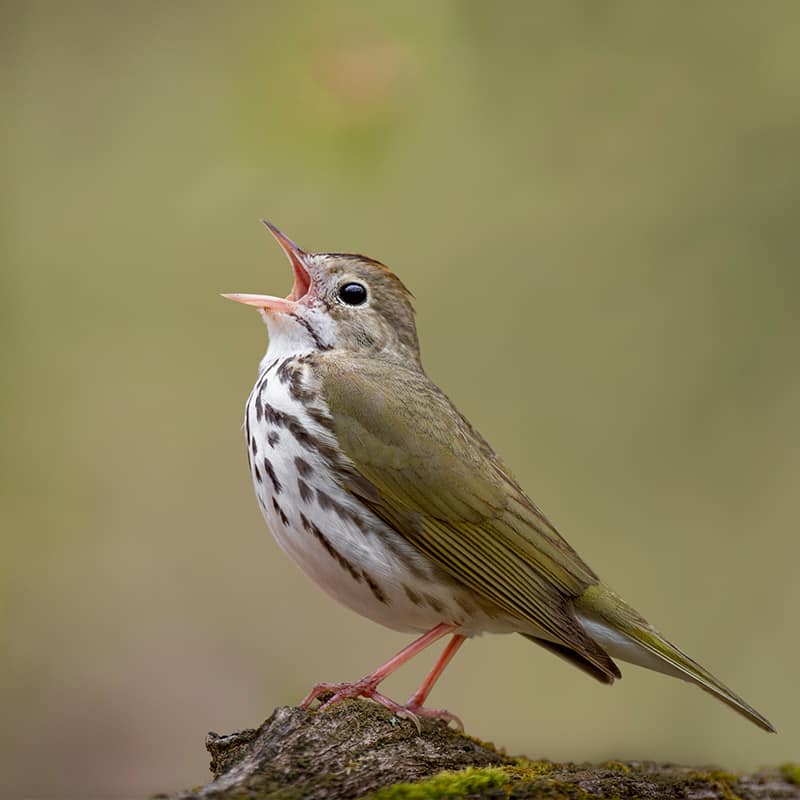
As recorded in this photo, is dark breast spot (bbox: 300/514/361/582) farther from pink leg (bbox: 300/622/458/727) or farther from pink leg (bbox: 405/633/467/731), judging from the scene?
pink leg (bbox: 405/633/467/731)

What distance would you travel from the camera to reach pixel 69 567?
8.54 meters

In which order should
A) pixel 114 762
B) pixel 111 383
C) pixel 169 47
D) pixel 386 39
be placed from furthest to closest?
pixel 111 383 → pixel 169 47 → pixel 114 762 → pixel 386 39

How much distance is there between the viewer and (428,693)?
5.11 metres

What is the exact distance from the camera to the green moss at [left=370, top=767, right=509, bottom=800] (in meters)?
3.42

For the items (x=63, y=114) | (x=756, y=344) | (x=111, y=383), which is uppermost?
(x=756, y=344)

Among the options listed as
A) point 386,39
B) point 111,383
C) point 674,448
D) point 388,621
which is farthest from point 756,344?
point 111,383

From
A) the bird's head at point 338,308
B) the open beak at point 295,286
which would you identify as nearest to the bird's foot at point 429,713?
the bird's head at point 338,308

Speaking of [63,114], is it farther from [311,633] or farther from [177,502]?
[311,633]

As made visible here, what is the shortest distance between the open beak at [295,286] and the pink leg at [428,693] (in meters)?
1.73

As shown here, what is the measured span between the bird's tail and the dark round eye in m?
1.79

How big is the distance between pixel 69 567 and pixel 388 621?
13.7 ft

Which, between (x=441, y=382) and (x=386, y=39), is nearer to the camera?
(x=386, y=39)

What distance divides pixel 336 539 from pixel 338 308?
1.30 meters

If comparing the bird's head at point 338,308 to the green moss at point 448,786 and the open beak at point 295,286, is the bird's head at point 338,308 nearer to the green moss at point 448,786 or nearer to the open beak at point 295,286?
the open beak at point 295,286
